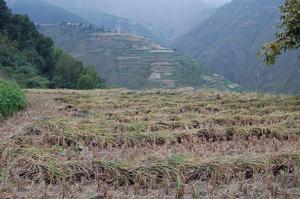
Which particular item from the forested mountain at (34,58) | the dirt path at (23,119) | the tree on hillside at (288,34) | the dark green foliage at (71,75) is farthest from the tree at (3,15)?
the tree on hillside at (288,34)

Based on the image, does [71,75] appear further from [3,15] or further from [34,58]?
[3,15]

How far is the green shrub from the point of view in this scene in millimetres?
10109

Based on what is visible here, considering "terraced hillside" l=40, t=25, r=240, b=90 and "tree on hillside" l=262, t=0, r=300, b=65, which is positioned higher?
"tree on hillside" l=262, t=0, r=300, b=65

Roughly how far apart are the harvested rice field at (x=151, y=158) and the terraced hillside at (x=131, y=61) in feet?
211

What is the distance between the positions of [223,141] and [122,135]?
1.74 m

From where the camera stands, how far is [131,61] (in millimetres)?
90562

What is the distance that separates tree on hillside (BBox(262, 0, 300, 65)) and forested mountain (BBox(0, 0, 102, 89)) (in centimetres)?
2483

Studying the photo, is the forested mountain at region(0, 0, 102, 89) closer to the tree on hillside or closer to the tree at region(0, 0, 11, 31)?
the tree at region(0, 0, 11, 31)

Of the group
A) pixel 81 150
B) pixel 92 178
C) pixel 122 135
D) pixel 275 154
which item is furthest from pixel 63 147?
pixel 275 154

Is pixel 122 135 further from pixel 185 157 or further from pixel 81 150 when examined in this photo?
pixel 185 157

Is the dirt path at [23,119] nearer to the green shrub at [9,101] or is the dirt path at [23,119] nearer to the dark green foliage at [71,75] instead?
the green shrub at [9,101]

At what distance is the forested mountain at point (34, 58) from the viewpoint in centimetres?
3756

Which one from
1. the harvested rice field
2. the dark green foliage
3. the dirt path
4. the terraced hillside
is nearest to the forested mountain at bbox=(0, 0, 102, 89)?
the dark green foliage

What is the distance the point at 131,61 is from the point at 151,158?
3376 inches
